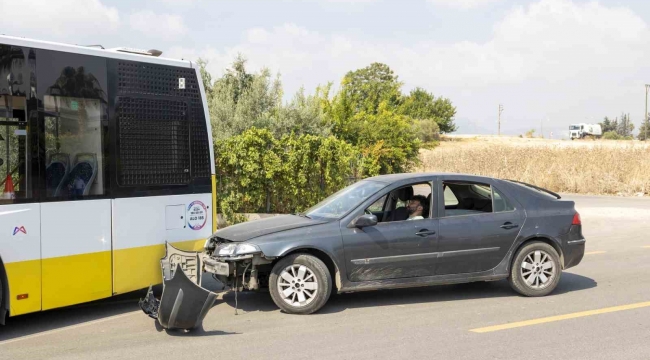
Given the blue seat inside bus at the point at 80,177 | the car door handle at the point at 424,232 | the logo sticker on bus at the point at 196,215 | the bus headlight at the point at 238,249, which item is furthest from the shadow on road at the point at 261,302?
the blue seat inside bus at the point at 80,177

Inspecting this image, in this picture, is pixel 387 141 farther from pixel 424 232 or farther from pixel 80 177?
pixel 80 177

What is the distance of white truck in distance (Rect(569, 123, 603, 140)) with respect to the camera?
10538cm

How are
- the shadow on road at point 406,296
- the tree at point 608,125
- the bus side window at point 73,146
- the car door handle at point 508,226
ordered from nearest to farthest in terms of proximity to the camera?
the bus side window at point 73,146 < the shadow on road at point 406,296 < the car door handle at point 508,226 < the tree at point 608,125

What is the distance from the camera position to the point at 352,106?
74.2 feet

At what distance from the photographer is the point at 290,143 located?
15375 mm

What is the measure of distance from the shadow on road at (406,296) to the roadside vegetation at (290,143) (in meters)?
6.26

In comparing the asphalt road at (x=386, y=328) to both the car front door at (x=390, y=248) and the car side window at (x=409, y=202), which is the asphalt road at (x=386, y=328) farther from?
the car side window at (x=409, y=202)

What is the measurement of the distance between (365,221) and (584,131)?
357 feet

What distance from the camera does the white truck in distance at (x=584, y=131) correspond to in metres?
105

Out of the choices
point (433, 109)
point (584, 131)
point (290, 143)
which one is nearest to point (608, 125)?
point (584, 131)

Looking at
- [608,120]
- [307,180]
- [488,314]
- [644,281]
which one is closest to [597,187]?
[307,180]

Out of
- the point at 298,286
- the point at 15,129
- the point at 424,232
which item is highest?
the point at 15,129

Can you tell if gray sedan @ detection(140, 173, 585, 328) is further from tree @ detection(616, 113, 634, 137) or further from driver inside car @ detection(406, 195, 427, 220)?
A: tree @ detection(616, 113, 634, 137)

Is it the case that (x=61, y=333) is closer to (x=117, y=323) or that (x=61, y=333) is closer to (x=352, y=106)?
(x=117, y=323)
